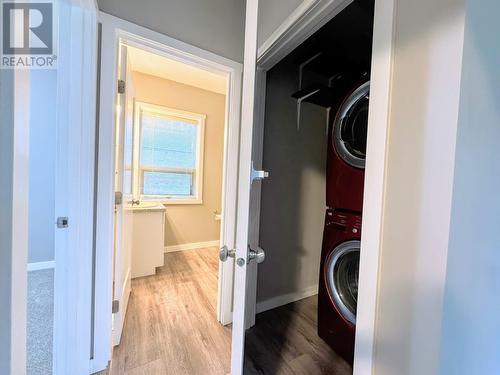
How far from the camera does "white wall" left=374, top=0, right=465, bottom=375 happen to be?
607mm

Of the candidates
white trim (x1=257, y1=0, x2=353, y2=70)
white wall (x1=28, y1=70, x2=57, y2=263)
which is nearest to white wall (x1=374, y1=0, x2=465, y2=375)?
white trim (x1=257, y1=0, x2=353, y2=70)

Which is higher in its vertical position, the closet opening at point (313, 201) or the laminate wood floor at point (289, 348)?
the closet opening at point (313, 201)

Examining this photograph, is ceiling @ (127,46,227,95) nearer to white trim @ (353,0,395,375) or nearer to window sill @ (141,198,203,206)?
window sill @ (141,198,203,206)

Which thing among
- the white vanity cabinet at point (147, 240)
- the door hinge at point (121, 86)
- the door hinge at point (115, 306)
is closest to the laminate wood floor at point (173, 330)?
the white vanity cabinet at point (147, 240)

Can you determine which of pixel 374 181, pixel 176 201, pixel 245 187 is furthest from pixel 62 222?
pixel 176 201

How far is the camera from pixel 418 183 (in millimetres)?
666

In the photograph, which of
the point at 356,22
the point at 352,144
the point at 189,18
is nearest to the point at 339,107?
the point at 352,144

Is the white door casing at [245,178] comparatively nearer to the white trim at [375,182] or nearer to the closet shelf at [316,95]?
the white trim at [375,182]

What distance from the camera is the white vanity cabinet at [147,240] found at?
7.99 feet

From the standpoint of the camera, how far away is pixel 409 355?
26.6 inches

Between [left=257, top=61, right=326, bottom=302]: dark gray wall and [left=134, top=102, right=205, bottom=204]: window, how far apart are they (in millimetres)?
1981

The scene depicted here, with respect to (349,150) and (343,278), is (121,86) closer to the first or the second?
(349,150)

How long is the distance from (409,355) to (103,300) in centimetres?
157

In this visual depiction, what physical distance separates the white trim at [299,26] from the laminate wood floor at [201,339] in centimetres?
204
